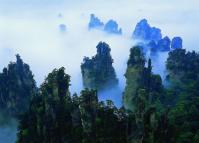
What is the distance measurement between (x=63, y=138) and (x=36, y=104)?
624 centimetres

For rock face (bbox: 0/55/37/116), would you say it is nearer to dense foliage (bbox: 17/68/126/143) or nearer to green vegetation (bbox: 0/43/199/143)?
green vegetation (bbox: 0/43/199/143)

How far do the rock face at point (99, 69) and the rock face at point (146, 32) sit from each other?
187 feet

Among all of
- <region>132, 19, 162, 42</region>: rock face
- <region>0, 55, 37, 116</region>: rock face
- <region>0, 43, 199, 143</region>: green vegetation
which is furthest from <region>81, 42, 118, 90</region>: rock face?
<region>132, 19, 162, 42</region>: rock face

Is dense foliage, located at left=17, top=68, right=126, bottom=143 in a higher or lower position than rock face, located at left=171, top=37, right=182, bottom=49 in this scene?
lower

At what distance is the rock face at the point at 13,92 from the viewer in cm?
9788

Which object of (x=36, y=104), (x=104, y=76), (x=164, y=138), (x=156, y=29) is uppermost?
(x=156, y=29)

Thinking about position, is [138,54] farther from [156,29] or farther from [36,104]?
[156,29]

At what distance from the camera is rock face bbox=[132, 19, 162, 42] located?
563 ft

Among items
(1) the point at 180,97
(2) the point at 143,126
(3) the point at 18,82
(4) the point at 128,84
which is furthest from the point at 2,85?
(2) the point at 143,126

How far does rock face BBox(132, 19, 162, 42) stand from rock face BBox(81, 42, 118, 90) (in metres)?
57.0

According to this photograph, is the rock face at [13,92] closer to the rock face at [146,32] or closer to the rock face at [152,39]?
the rock face at [152,39]

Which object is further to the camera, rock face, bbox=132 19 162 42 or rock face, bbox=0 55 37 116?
rock face, bbox=132 19 162 42

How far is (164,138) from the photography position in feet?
233

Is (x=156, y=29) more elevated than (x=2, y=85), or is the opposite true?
(x=156, y=29)
